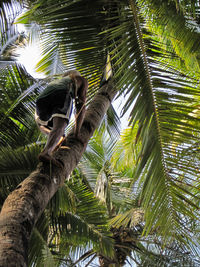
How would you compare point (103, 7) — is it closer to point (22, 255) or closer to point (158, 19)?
point (158, 19)

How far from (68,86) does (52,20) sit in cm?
116

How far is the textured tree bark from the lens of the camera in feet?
4.35

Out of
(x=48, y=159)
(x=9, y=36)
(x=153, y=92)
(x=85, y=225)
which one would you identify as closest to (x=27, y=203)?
(x=48, y=159)

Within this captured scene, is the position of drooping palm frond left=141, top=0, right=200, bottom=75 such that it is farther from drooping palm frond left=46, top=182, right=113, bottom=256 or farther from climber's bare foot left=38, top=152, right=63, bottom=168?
drooping palm frond left=46, top=182, right=113, bottom=256

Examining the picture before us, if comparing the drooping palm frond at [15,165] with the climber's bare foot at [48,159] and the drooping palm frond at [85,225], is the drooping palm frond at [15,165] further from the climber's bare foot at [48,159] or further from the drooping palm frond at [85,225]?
the climber's bare foot at [48,159]

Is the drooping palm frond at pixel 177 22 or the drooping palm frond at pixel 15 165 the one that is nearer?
the drooping palm frond at pixel 177 22

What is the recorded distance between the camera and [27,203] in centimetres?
164

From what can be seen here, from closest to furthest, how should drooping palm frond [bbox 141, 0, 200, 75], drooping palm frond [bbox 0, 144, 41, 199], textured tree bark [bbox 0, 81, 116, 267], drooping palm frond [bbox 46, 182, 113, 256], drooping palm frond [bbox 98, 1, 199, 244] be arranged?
textured tree bark [bbox 0, 81, 116, 267], drooping palm frond [bbox 98, 1, 199, 244], drooping palm frond [bbox 141, 0, 200, 75], drooping palm frond [bbox 0, 144, 41, 199], drooping palm frond [bbox 46, 182, 113, 256]

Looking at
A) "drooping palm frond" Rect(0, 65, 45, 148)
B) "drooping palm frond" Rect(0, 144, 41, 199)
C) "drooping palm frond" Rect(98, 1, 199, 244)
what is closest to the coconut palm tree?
"drooping palm frond" Rect(98, 1, 199, 244)

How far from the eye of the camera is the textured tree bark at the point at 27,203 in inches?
52.2

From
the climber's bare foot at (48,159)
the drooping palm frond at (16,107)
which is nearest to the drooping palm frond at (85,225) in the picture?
the drooping palm frond at (16,107)

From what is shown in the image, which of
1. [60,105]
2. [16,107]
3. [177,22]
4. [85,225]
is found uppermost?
[177,22]

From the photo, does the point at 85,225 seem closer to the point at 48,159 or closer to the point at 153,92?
the point at 153,92

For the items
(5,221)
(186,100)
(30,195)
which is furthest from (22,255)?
(186,100)
